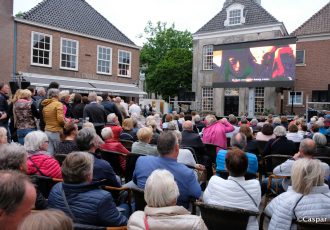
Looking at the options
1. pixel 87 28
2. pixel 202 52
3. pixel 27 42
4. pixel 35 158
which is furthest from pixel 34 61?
pixel 35 158

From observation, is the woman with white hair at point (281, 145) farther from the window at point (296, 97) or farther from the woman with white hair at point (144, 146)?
the window at point (296, 97)

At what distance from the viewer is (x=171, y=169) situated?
12.2ft

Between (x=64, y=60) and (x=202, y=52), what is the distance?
1275 centimetres

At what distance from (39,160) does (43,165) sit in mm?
72

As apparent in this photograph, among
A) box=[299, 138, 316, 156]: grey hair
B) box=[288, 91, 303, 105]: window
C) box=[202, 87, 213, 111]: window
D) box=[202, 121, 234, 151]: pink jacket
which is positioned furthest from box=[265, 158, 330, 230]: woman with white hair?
box=[202, 87, 213, 111]: window

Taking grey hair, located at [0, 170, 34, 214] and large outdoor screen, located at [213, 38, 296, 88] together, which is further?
large outdoor screen, located at [213, 38, 296, 88]

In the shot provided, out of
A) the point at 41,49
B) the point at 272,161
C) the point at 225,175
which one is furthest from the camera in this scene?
the point at 41,49

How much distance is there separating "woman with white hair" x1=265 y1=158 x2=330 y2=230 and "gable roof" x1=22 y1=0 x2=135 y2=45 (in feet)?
68.8

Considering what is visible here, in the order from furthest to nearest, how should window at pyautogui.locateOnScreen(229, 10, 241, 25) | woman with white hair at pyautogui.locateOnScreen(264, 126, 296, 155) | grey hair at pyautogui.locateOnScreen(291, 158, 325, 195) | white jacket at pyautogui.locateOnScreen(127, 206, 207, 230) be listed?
window at pyautogui.locateOnScreen(229, 10, 241, 25)
woman with white hair at pyautogui.locateOnScreen(264, 126, 296, 155)
grey hair at pyautogui.locateOnScreen(291, 158, 325, 195)
white jacket at pyautogui.locateOnScreen(127, 206, 207, 230)

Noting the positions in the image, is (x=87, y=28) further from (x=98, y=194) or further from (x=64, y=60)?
(x=98, y=194)

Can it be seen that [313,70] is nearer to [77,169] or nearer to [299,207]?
[299,207]

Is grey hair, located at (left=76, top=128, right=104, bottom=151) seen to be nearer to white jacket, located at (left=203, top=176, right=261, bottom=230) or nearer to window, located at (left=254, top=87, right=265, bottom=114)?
white jacket, located at (left=203, top=176, right=261, bottom=230)

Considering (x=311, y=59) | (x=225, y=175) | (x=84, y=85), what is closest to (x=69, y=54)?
(x=84, y=85)

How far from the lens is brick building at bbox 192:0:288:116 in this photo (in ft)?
89.2
